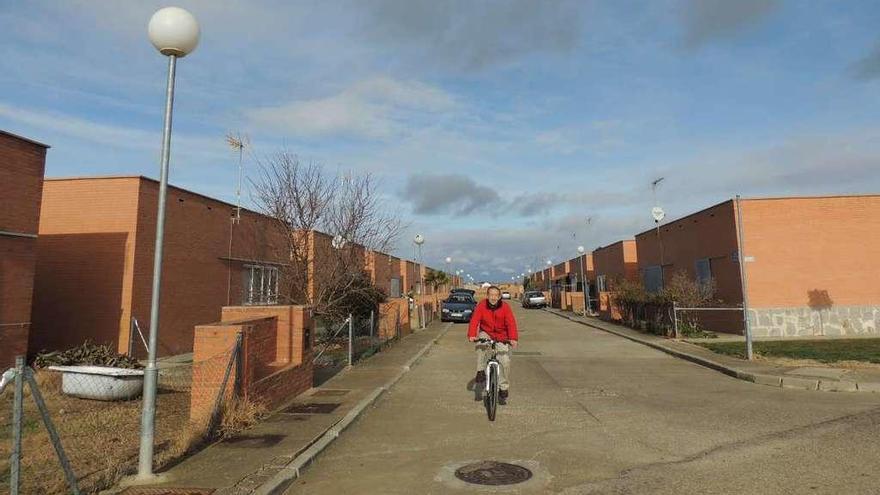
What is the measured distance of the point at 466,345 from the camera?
2025cm

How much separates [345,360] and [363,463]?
8.83 m

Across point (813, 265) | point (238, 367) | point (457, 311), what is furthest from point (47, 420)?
point (457, 311)

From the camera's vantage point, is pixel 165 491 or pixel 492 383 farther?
pixel 492 383

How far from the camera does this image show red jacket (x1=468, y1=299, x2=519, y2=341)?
9.01 metres

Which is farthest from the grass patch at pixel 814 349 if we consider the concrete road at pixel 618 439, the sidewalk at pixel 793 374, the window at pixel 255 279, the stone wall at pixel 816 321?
the window at pixel 255 279

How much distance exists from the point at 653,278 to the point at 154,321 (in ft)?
92.0

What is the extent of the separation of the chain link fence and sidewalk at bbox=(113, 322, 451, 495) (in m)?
0.44

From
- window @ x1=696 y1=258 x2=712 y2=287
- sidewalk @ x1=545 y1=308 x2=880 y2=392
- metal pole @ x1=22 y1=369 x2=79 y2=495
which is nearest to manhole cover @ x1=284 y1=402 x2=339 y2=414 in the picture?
metal pole @ x1=22 y1=369 x2=79 y2=495

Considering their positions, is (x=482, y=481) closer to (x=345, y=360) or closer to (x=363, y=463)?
(x=363, y=463)

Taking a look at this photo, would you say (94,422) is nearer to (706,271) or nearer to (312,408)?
(312,408)

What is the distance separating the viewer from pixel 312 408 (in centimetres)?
883

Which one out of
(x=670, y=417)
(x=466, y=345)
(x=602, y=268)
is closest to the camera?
(x=670, y=417)

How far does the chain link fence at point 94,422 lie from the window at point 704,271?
19467 mm

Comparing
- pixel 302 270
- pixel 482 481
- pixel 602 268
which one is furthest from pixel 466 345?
pixel 602 268
